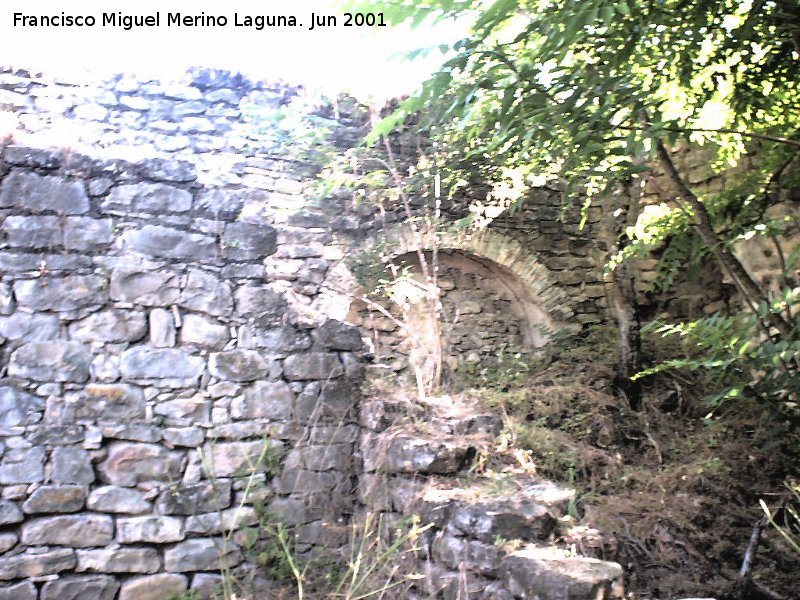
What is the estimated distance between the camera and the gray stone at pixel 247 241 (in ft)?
11.4

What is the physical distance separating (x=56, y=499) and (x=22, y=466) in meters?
0.22

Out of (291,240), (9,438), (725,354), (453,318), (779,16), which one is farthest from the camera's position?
(453,318)

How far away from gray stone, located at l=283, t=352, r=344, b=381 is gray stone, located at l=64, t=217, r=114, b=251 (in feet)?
3.68

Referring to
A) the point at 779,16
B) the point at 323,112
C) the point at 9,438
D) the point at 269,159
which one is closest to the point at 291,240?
the point at 269,159

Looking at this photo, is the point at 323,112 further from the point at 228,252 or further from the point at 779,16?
the point at 779,16

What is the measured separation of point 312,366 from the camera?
3561 mm

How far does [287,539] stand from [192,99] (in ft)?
14.3

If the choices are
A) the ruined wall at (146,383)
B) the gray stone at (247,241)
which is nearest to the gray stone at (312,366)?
the ruined wall at (146,383)

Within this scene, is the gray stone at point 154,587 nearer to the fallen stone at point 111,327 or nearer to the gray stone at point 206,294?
the fallen stone at point 111,327

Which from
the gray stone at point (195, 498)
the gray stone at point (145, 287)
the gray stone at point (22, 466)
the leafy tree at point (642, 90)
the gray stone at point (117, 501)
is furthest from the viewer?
the gray stone at point (145, 287)

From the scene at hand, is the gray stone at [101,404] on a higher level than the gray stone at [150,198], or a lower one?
lower

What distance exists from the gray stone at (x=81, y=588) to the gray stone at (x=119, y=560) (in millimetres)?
37

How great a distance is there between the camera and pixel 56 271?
315 centimetres

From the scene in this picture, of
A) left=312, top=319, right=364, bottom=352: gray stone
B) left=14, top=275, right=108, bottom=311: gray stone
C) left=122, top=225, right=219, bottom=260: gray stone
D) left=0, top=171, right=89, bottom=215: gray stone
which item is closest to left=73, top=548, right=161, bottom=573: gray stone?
left=14, top=275, right=108, bottom=311: gray stone
